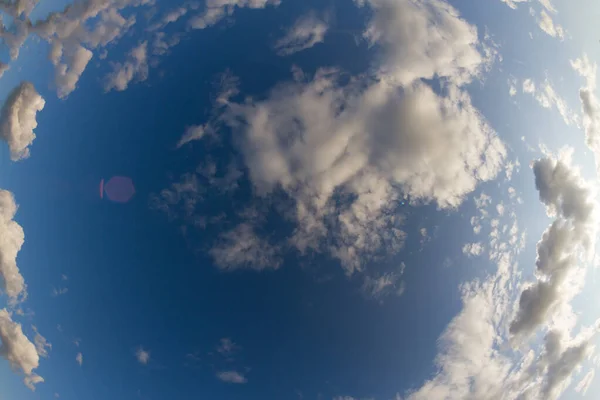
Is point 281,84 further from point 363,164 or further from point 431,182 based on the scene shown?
point 431,182

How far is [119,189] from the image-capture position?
35.3ft

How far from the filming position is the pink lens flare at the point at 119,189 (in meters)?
10.6

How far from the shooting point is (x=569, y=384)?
17844 millimetres

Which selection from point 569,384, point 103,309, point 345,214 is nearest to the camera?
point 345,214

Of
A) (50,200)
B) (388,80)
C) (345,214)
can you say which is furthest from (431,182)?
(50,200)

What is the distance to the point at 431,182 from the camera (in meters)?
10.7

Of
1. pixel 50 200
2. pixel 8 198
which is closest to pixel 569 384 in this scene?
pixel 50 200

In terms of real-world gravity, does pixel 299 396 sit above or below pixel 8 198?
below

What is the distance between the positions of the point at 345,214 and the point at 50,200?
12.2 metres

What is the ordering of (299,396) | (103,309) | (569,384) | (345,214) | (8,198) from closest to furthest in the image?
1. (345,214)
2. (299,396)
3. (103,309)
4. (8,198)
5. (569,384)

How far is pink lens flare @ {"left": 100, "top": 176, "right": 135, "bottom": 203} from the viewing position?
1057 centimetres

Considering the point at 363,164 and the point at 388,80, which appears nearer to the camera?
the point at 363,164

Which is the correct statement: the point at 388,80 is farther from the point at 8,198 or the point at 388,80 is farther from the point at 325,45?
the point at 8,198

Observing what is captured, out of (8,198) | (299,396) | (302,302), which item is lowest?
(299,396)
